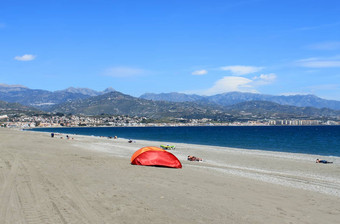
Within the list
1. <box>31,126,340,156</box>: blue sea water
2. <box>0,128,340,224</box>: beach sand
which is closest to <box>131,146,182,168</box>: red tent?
<box>0,128,340,224</box>: beach sand

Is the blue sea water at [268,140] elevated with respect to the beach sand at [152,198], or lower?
lower

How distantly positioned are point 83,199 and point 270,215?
6.01 metres

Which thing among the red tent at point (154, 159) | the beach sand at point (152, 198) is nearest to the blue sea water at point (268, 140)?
the red tent at point (154, 159)

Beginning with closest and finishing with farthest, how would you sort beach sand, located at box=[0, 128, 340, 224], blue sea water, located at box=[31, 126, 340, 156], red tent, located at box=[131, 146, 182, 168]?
beach sand, located at box=[0, 128, 340, 224] → red tent, located at box=[131, 146, 182, 168] → blue sea water, located at box=[31, 126, 340, 156]

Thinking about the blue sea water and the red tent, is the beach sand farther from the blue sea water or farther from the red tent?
the blue sea water

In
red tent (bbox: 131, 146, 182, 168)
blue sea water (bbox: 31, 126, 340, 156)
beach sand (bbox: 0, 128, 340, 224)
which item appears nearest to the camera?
beach sand (bbox: 0, 128, 340, 224)

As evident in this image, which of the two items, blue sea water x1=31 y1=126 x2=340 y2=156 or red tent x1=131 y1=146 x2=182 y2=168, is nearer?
red tent x1=131 y1=146 x2=182 y2=168

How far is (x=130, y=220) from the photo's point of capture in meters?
8.66

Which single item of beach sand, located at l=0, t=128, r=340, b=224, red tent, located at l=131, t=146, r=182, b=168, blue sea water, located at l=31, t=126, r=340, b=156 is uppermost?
red tent, located at l=131, t=146, r=182, b=168

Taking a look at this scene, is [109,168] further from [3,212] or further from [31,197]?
[3,212]

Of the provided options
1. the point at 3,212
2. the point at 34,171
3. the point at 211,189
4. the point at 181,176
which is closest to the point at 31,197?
the point at 3,212

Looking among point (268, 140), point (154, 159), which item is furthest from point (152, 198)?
point (268, 140)

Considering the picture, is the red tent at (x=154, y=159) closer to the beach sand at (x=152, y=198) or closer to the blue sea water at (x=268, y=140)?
the beach sand at (x=152, y=198)

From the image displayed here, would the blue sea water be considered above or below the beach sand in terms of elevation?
below
